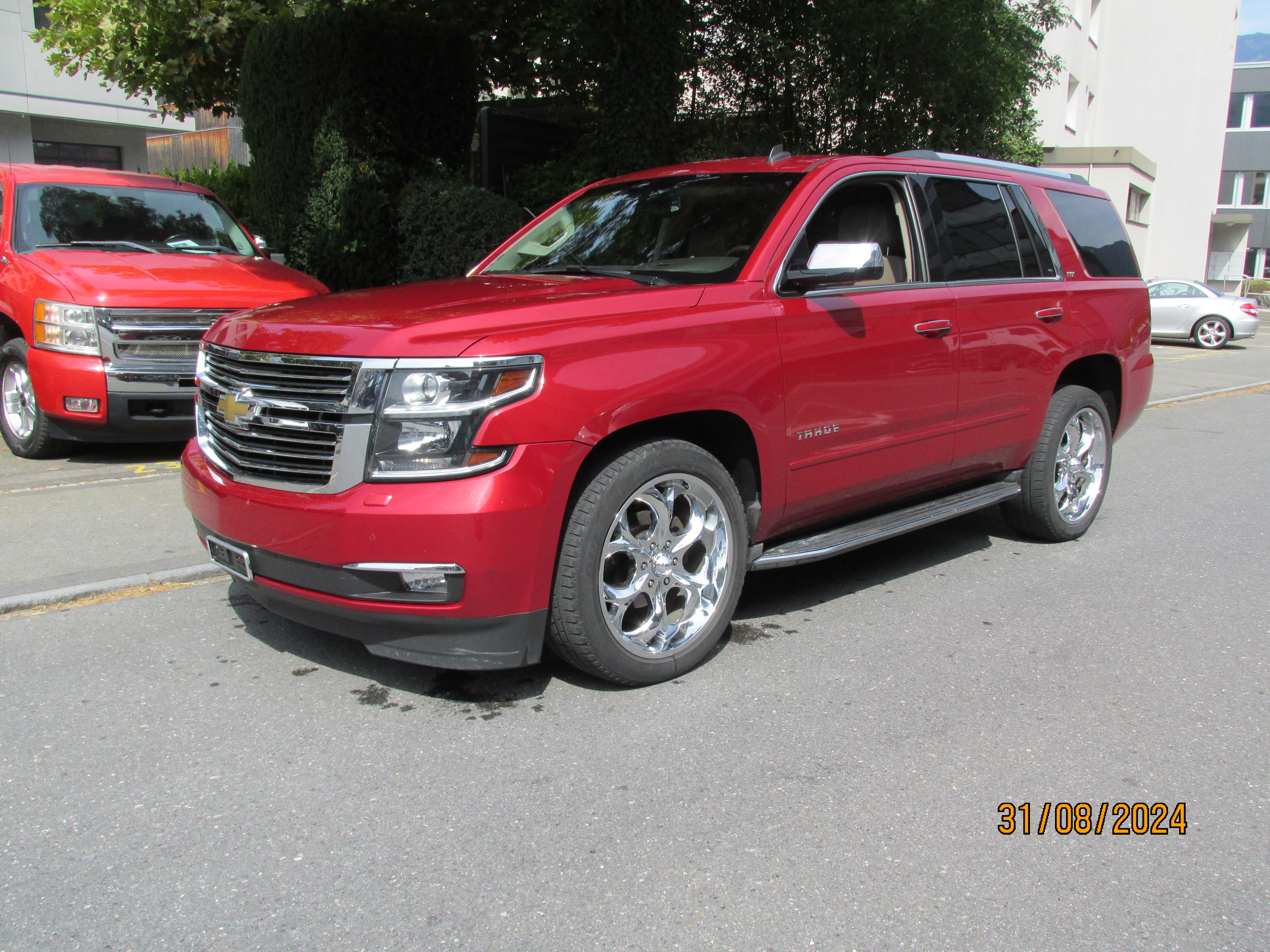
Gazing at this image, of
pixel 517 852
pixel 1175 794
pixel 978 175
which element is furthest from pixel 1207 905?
pixel 978 175

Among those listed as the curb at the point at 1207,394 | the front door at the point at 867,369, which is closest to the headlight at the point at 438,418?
the front door at the point at 867,369

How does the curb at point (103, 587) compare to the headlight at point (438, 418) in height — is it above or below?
below

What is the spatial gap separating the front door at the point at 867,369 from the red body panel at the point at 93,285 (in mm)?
3910

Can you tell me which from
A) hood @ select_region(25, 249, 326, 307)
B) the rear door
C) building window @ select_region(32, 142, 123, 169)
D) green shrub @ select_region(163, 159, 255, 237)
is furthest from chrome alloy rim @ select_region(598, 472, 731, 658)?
building window @ select_region(32, 142, 123, 169)

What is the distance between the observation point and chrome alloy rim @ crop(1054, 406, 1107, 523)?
18.9 feet

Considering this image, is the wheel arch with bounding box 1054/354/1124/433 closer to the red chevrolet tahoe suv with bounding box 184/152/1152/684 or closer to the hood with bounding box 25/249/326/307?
the red chevrolet tahoe suv with bounding box 184/152/1152/684

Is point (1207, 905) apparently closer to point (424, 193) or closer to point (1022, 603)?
point (1022, 603)

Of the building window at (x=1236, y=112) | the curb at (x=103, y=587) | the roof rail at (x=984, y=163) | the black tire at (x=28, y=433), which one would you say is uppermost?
the building window at (x=1236, y=112)

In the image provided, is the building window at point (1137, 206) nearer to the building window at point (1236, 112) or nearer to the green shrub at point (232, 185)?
the green shrub at point (232, 185)

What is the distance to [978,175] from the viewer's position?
5.22m

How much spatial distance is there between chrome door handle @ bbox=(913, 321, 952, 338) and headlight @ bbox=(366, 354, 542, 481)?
2087 mm

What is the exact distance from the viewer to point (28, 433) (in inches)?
284

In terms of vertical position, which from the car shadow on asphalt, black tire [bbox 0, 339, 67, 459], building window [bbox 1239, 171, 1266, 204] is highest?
building window [bbox 1239, 171, 1266, 204]

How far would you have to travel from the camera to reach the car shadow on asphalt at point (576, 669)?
12.4 feet
